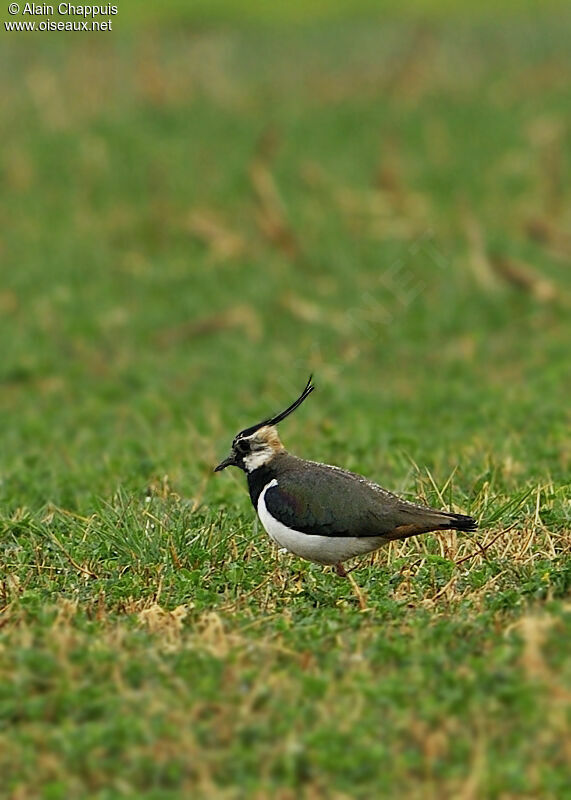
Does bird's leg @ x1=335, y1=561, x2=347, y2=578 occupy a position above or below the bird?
below

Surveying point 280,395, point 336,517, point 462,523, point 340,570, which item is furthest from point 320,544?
point 280,395

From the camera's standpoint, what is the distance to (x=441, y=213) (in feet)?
58.7

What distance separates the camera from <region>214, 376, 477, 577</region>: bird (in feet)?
21.9

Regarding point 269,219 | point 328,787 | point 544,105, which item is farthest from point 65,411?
point 544,105

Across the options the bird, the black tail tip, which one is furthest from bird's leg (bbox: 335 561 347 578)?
the black tail tip

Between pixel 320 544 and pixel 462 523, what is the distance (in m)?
0.69

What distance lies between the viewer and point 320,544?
6.71m

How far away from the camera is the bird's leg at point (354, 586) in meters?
6.35

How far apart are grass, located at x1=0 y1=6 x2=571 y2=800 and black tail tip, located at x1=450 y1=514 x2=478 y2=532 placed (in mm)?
251

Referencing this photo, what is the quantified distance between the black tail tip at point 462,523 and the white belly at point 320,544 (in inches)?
14.5

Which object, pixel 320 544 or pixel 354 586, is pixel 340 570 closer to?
pixel 320 544

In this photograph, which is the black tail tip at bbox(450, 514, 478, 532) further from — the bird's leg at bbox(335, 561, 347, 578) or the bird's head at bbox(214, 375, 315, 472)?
the bird's head at bbox(214, 375, 315, 472)

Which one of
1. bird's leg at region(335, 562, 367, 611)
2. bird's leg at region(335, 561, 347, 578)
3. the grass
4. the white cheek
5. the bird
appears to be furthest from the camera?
the white cheek

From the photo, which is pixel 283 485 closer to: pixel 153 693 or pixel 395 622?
pixel 395 622
